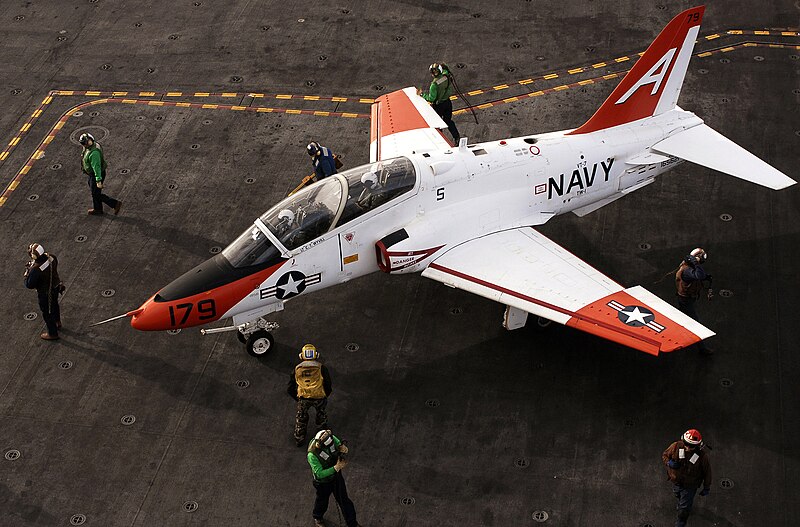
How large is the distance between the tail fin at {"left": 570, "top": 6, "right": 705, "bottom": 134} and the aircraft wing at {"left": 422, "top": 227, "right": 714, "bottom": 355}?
9.35 ft

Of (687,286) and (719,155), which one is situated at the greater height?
(719,155)

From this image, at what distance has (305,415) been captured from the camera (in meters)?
15.9

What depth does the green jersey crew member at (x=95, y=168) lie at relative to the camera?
65.8ft

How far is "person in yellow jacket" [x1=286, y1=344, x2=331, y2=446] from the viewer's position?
1528 centimetres

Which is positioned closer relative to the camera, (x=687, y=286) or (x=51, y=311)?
(x=687, y=286)

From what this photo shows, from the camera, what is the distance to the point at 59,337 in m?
18.3

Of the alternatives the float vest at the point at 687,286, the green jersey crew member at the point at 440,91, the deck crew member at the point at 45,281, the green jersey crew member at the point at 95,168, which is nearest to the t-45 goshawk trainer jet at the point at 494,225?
the float vest at the point at 687,286

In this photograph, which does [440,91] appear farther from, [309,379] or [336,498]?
[336,498]

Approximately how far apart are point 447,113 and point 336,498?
10.3 meters

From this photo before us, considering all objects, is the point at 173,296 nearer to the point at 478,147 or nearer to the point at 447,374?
the point at 447,374

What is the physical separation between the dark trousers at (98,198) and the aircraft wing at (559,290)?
728 centimetres

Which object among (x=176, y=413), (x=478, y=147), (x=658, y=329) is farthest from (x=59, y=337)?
(x=658, y=329)

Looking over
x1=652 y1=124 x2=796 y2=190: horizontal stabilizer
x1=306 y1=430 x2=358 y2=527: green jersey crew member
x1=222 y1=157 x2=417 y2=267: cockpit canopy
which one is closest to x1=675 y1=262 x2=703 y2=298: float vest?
x1=652 y1=124 x2=796 y2=190: horizontal stabilizer

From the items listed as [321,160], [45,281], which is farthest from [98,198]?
[321,160]
